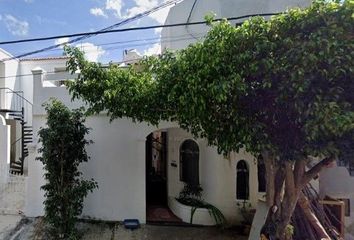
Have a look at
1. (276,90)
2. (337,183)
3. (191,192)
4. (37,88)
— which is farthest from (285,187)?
(37,88)

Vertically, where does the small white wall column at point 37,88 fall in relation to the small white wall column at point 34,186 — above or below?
above

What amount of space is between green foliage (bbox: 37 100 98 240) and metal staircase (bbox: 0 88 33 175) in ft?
20.3

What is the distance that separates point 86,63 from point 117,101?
133 cm

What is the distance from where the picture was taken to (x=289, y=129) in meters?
5.36

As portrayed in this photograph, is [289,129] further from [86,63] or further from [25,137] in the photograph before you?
[25,137]

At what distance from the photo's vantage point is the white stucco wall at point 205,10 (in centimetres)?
1195

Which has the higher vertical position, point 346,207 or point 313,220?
point 313,220

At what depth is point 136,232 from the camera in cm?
891

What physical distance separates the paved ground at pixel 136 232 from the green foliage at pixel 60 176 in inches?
33.6

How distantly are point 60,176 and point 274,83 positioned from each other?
19.5ft

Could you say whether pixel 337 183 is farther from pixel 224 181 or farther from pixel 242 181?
pixel 224 181

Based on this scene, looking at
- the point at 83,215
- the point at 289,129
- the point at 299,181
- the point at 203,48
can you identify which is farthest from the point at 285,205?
the point at 83,215

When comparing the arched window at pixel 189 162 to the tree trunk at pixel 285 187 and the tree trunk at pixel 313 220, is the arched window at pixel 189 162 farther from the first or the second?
the tree trunk at pixel 285 187

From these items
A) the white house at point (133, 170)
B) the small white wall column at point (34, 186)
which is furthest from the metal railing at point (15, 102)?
the small white wall column at point (34, 186)
